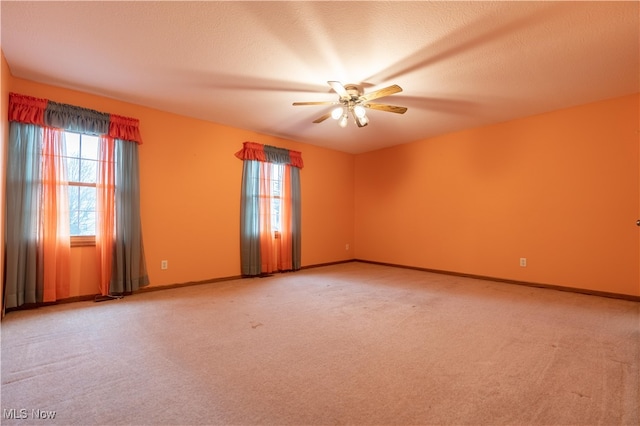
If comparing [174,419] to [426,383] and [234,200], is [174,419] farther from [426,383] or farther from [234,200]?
[234,200]

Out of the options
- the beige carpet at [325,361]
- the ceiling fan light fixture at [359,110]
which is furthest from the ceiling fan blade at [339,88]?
the beige carpet at [325,361]

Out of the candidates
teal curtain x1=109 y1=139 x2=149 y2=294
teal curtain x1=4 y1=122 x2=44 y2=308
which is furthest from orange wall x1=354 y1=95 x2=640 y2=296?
teal curtain x1=4 y1=122 x2=44 y2=308

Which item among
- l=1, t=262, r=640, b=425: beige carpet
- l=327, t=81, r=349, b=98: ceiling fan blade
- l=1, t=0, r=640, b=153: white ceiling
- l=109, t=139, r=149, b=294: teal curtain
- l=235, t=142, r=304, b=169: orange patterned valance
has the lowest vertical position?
l=1, t=262, r=640, b=425: beige carpet

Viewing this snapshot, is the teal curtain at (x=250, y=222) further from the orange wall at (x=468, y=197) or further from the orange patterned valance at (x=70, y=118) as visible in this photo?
the orange patterned valance at (x=70, y=118)

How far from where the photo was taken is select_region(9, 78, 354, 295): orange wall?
3.52 meters

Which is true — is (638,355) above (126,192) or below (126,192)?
below

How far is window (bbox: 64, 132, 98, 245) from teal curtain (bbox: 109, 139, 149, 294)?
249mm

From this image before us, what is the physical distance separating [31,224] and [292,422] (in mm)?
3453

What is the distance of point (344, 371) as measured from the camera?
6.25ft

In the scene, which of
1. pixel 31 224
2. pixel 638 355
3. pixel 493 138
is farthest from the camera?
pixel 493 138

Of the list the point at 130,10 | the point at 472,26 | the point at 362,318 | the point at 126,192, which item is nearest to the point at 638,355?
the point at 362,318

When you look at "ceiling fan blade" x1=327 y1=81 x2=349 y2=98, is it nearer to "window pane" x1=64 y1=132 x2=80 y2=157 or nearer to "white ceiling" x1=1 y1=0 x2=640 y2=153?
"white ceiling" x1=1 y1=0 x2=640 y2=153

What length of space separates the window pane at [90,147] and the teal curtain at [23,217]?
0.40 m

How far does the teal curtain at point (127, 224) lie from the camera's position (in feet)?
11.8
